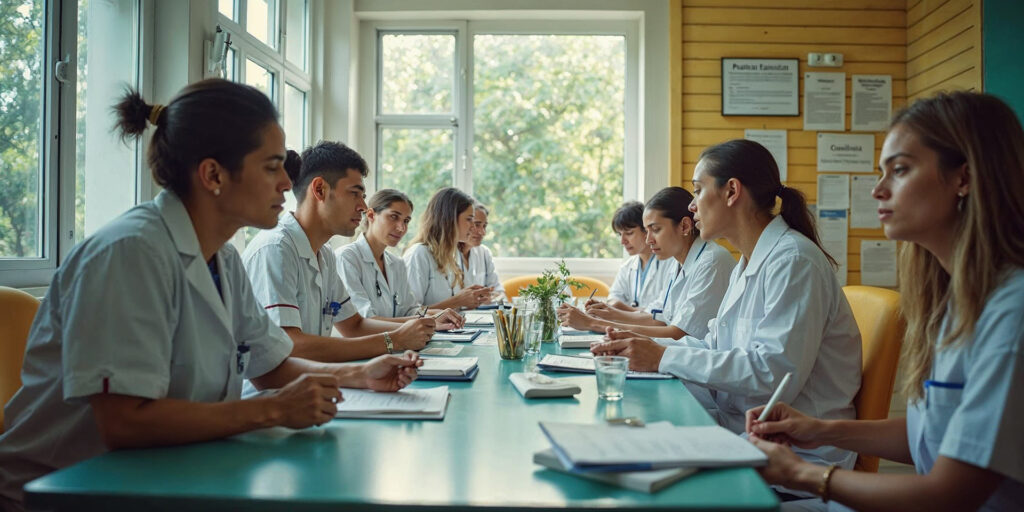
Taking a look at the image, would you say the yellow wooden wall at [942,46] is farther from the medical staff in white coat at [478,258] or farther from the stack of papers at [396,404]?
the stack of papers at [396,404]

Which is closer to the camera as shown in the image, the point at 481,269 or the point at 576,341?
the point at 576,341

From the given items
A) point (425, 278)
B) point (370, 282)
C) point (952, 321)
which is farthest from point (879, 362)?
point (425, 278)

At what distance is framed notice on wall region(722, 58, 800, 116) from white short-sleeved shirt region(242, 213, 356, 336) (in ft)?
10.9

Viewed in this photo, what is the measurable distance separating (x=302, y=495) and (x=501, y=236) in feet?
15.0

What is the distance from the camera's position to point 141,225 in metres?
1.26

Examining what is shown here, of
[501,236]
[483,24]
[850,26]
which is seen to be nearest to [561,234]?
[501,236]

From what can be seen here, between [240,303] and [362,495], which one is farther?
[240,303]

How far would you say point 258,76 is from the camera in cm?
412

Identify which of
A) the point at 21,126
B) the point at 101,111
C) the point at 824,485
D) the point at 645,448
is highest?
the point at 101,111

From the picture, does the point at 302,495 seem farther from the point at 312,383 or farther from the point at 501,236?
the point at 501,236

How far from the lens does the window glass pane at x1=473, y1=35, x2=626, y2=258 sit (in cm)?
543

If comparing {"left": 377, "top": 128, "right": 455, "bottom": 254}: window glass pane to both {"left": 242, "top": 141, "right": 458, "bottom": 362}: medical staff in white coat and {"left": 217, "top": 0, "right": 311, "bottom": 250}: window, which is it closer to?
{"left": 217, "top": 0, "right": 311, "bottom": 250}: window

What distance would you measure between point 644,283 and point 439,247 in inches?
52.6

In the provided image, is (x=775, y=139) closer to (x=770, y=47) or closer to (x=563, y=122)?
(x=770, y=47)
